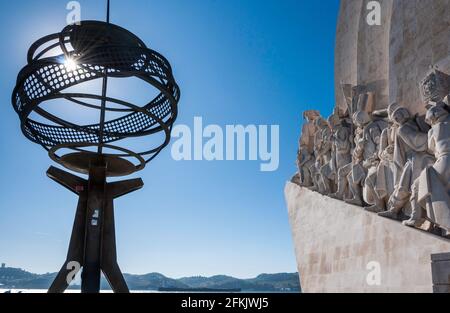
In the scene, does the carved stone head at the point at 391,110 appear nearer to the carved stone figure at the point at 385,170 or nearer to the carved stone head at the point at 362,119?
the carved stone figure at the point at 385,170

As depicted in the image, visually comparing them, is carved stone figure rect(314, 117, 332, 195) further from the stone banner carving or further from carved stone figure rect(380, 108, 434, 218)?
carved stone figure rect(380, 108, 434, 218)

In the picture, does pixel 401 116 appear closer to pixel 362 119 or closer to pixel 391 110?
pixel 391 110

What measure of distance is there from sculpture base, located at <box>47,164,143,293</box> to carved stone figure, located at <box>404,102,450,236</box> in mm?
4583

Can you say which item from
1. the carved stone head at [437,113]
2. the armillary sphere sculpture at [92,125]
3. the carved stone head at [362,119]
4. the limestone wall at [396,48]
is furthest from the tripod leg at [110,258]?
the limestone wall at [396,48]

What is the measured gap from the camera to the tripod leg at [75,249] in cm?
700

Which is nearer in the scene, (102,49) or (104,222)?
(102,49)

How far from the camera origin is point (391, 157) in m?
7.50

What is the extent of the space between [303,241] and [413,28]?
496 centimetres

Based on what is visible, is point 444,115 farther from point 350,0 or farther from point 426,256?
point 350,0

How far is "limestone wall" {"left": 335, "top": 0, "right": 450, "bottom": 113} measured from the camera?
781 cm

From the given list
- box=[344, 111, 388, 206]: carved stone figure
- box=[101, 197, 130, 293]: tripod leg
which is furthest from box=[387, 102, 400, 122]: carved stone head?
box=[101, 197, 130, 293]: tripod leg

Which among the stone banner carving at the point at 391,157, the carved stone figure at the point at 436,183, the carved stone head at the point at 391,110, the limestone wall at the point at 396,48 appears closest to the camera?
the carved stone figure at the point at 436,183

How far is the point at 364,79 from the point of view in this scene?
402 inches

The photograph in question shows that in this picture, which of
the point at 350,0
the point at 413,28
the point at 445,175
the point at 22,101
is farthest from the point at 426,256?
the point at 350,0
